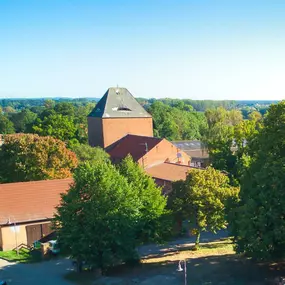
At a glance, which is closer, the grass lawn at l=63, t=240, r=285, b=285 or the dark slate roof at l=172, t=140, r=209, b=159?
the grass lawn at l=63, t=240, r=285, b=285

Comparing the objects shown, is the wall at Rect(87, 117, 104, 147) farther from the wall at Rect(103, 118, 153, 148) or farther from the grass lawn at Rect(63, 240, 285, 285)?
the grass lawn at Rect(63, 240, 285, 285)

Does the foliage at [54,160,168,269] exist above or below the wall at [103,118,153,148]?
below

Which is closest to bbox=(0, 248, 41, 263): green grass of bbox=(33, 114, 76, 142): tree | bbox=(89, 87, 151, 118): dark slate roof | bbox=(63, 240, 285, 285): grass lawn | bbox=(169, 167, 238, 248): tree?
bbox=(63, 240, 285, 285): grass lawn

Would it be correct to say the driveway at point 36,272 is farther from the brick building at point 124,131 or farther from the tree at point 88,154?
the brick building at point 124,131

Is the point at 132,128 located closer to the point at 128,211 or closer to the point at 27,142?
the point at 27,142

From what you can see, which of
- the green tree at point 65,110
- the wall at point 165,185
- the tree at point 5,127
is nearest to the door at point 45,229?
the wall at point 165,185

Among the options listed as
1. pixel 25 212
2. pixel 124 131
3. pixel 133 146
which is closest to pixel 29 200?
pixel 25 212

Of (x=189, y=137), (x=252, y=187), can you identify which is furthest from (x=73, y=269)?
(x=189, y=137)
